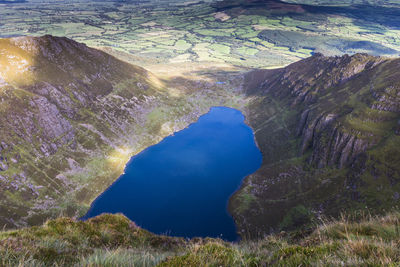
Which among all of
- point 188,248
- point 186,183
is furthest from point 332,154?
point 188,248

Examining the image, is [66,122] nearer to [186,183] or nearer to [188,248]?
[186,183]

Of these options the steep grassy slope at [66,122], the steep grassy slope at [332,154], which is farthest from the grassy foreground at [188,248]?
the steep grassy slope at [66,122]

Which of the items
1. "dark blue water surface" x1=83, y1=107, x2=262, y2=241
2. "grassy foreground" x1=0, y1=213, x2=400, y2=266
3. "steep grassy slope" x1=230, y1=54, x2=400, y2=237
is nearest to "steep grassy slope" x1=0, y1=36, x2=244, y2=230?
"dark blue water surface" x1=83, y1=107, x2=262, y2=241

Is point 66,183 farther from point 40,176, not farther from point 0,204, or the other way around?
point 0,204

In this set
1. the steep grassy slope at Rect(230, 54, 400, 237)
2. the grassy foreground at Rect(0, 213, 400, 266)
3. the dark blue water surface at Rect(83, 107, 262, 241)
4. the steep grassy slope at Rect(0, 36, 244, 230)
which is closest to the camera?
the grassy foreground at Rect(0, 213, 400, 266)

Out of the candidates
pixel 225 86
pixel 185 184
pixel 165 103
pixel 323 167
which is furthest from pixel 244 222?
pixel 225 86

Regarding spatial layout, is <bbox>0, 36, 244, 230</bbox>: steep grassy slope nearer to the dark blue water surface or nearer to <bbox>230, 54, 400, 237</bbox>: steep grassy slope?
the dark blue water surface

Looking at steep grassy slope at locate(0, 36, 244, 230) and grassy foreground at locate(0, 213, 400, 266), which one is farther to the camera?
steep grassy slope at locate(0, 36, 244, 230)
